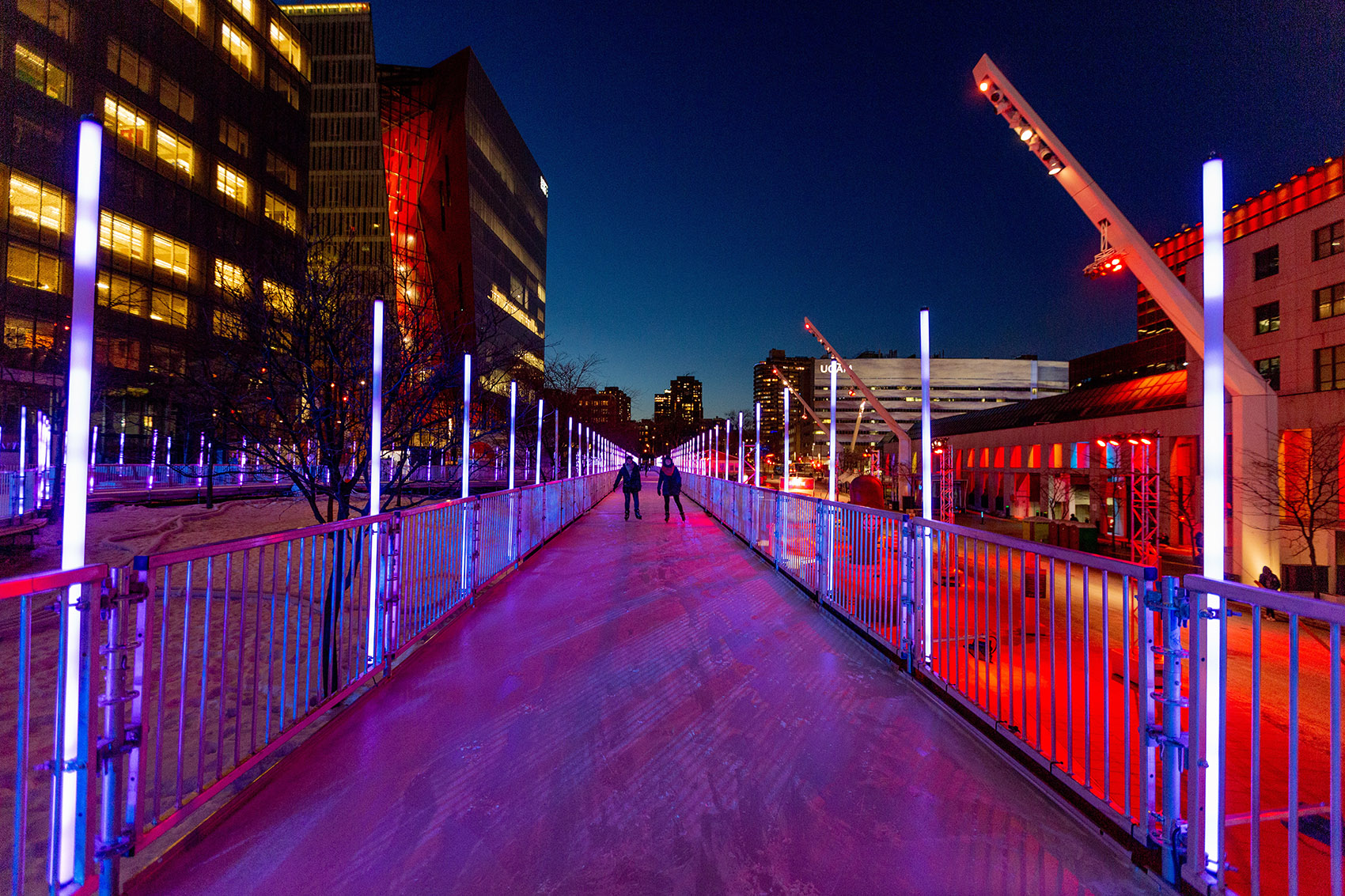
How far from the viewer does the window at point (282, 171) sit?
146 ft

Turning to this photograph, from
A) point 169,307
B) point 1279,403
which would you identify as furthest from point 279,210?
point 1279,403

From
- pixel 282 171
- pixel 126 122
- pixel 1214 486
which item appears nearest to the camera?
pixel 1214 486

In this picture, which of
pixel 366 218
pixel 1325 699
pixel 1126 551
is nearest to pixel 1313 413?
pixel 1126 551

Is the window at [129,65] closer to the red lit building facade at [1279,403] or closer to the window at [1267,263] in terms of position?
the red lit building facade at [1279,403]

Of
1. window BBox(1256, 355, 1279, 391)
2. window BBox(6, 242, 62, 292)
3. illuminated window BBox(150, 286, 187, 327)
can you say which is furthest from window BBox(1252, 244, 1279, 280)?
window BBox(6, 242, 62, 292)

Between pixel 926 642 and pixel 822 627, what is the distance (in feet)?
5.11

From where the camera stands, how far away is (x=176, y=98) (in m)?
37.4

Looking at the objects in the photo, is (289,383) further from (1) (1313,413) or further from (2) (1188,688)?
(1) (1313,413)

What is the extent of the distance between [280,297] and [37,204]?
35.5 metres

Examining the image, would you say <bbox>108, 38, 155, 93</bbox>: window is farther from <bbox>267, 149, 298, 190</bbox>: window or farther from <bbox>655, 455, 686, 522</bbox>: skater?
<bbox>655, 455, 686, 522</bbox>: skater

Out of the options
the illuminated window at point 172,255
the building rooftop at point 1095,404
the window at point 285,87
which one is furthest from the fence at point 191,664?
the window at point 285,87

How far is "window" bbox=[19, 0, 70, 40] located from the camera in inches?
1139

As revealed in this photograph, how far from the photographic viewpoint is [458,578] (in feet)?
22.0

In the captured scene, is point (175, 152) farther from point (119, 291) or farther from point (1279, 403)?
point (1279, 403)
